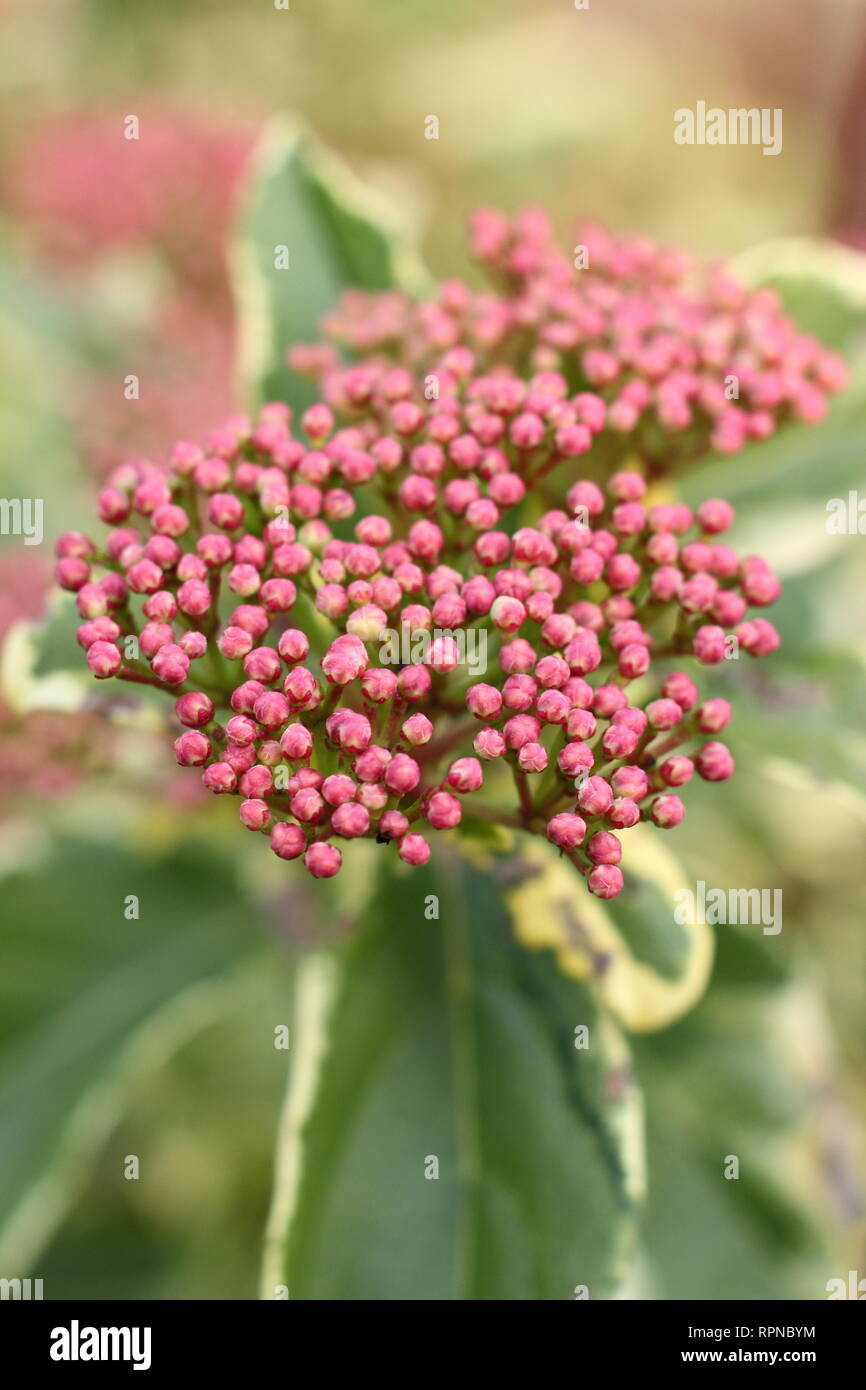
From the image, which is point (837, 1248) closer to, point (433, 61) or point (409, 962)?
point (409, 962)

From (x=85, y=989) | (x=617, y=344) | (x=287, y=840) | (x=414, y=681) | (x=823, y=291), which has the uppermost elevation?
(x=823, y=291)

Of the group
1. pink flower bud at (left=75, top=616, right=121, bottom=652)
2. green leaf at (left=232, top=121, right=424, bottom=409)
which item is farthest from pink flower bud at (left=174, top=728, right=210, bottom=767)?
green leaf at (left=232, top=121, right=424, bottom=409)

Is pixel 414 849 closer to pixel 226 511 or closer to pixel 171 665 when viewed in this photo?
pixel 171 665

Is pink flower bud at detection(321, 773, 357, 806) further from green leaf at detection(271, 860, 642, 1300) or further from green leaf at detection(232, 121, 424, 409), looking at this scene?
green leaf at detection(232, 121, 424, 409)

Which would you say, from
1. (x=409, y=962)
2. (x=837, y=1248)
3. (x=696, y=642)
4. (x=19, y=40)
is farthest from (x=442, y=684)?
(x=19, y=40)

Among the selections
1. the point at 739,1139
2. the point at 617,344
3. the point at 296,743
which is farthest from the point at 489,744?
the point at 739,1139
